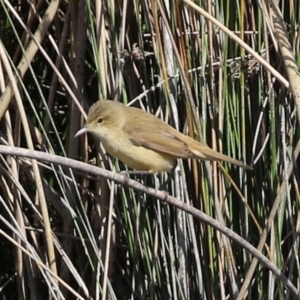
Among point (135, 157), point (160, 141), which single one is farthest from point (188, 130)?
point (135, 157)

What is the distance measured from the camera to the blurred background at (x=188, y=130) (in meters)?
2.51

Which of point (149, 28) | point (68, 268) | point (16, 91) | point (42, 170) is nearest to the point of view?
point (16, 91)

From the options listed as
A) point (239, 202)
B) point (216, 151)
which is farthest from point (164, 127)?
point (239, 202)

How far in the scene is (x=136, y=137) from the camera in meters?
2.69

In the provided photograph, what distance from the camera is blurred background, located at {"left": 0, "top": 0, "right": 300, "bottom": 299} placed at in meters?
2.51

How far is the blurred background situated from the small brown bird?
0.07 metres

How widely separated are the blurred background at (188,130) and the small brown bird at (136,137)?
0.22 ft

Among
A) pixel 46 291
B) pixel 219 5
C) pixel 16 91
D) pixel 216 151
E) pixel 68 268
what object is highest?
pixel 219 5

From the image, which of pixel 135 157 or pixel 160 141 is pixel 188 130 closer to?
pixel 160 141

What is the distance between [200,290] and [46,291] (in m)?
0.82

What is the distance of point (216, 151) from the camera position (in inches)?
99.2

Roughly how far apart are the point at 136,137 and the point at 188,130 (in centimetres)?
19

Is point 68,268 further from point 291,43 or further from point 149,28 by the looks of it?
point 291,43

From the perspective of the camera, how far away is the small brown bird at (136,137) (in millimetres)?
2553
